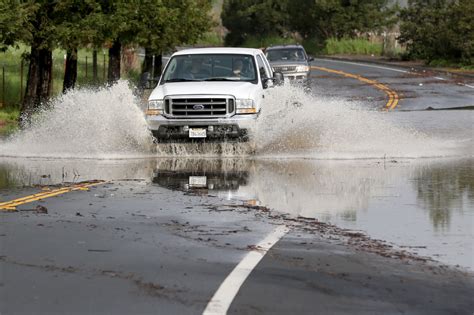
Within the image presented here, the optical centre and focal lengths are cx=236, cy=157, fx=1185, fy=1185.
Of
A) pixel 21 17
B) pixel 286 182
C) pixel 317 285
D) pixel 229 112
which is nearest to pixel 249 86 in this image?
pixel 229 112

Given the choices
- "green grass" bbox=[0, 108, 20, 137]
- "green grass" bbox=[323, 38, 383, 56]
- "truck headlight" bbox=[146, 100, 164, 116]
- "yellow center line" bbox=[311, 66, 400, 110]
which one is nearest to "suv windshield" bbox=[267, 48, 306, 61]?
"yellow center line" bbox=[311, 66, 400, 110]

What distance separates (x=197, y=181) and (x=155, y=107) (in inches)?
191

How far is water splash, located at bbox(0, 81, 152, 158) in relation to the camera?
2234cm

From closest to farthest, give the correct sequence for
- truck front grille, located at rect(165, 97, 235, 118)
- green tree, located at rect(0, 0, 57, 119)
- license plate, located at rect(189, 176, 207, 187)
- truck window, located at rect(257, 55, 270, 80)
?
license plate, located at rect(189, 176, 207, 187)
truck front grille, located at rect(165, 97, 235, 118)
truck window, located at rect(257, 55, 270, 80)
green tree, located at rect(0, 0, 57, 119)

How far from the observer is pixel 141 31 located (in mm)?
36969

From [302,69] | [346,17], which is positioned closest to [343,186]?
[302,69]

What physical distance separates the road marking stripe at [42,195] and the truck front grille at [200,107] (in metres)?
5.18

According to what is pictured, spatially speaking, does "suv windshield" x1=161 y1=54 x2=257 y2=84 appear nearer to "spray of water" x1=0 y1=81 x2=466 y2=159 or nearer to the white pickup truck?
the white pickup truck

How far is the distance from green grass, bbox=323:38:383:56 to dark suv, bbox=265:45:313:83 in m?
42.0

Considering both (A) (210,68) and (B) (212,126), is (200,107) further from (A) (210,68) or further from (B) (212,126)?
(A) (210,68)

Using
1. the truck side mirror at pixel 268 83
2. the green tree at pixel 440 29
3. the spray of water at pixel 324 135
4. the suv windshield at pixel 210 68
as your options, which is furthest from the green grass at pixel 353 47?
the suv windshield at pixel 210 68

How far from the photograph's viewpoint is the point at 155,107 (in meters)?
21.8

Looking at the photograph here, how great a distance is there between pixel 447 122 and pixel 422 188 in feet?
50.0

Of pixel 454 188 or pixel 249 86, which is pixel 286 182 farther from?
pixel 249 86
